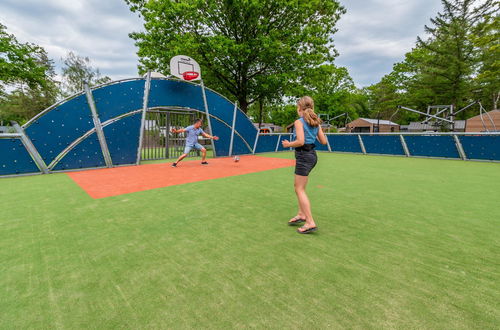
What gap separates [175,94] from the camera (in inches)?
453

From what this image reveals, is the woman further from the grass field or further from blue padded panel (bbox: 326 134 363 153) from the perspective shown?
blue padded panel (bbox: 326 134 363 153)

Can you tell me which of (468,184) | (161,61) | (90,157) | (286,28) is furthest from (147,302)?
(286,28)

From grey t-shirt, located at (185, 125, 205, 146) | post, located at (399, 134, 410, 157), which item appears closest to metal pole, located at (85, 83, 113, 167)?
grey t-shirt, located at (185, 125, 205, 146)

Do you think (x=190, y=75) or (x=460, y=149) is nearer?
(x=460, y=149)

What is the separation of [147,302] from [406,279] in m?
2.40

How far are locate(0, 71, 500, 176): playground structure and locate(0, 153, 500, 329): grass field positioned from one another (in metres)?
3.93

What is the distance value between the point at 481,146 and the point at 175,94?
15509 mm

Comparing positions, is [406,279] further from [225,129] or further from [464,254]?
[225,129]

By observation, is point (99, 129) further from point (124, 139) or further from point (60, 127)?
point (60, 127)

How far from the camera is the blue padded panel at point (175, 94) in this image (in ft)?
35.3

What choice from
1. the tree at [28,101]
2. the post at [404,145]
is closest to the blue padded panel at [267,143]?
the post at [404,145]

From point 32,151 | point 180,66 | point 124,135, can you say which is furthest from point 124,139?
point 180,66

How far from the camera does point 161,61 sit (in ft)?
61.5

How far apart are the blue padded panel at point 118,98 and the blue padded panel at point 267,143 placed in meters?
8.57
